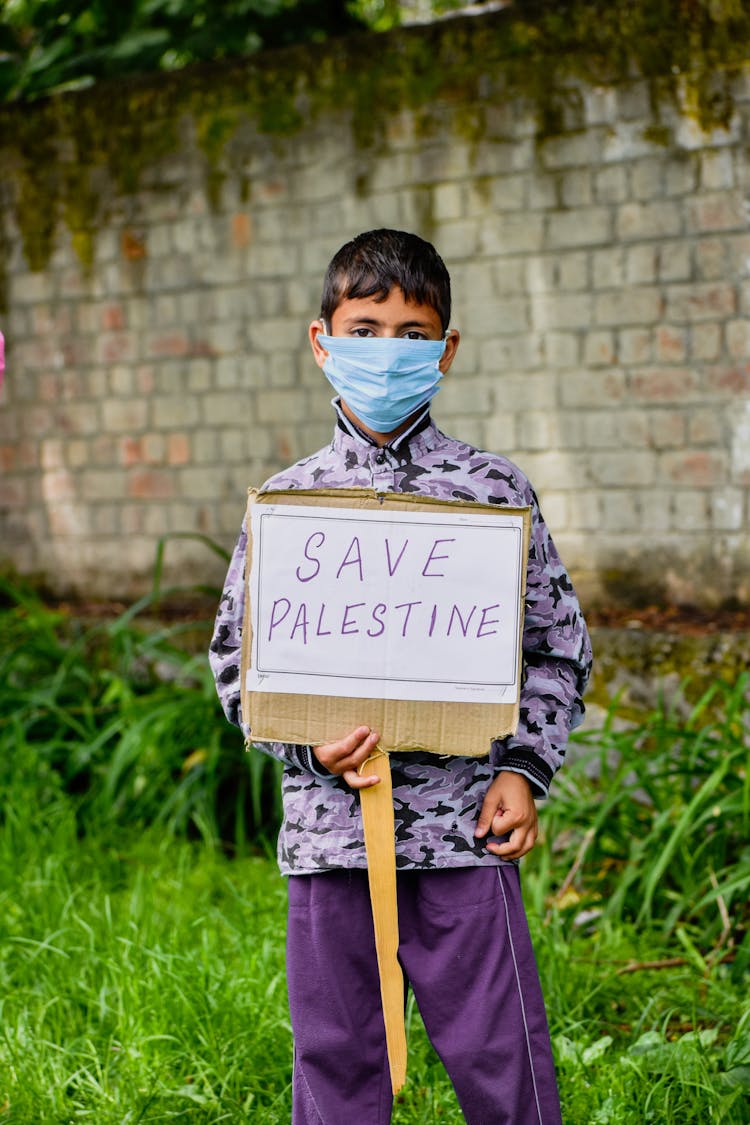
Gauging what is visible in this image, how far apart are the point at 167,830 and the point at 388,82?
3.33 m

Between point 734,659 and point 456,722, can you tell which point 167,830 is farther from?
point 456,722

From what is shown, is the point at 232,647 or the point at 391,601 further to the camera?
the point at 232,647

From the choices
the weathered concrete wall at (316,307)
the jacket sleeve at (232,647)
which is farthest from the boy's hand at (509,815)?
the weathered concrete wall at (316,307)

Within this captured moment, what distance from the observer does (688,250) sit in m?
4.78

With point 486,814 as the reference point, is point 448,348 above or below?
above

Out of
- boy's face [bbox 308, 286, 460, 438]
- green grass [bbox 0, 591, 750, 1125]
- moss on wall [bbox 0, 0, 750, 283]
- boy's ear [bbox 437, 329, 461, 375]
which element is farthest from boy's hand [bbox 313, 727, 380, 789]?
moss on wall [bbox 0, 0, 750, 283]

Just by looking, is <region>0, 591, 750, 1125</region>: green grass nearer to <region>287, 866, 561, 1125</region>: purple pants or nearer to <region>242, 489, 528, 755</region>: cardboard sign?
<region>287, 866, 561, 1125</region>: purple pants

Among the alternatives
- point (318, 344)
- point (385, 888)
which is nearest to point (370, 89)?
point (318, 344)

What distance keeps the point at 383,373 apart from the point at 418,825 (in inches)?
25.7

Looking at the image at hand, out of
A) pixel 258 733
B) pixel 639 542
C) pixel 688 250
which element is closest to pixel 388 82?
pixel 688 250

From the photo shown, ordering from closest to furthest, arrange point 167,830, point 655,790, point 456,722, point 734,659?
A: point 456,722, point 655,790, point 167,830, point 734,659

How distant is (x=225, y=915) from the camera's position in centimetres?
328

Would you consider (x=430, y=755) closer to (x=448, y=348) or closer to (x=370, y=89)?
(x=448, y=348)

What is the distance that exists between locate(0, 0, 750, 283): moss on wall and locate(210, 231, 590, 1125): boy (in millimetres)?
3479
